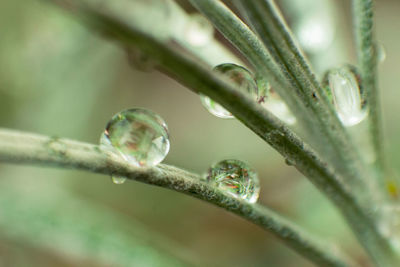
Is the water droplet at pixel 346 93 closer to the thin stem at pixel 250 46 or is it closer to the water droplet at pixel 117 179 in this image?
the thin stem at pixel 250 46

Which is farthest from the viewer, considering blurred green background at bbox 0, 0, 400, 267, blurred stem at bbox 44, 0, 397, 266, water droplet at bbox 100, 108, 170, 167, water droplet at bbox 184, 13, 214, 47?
blurred green background at bbox 0, 0, 400, 267

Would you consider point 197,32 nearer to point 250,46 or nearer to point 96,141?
point 250,46

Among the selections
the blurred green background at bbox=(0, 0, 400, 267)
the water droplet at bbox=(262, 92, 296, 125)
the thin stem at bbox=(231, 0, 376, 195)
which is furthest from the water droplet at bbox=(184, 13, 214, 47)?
the blurred green background at bbox=(0, 0, 400, 267)

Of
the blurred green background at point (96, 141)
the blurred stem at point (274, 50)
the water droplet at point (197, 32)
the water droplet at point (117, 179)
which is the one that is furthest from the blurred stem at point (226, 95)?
the blurred green background at point (96, 141)

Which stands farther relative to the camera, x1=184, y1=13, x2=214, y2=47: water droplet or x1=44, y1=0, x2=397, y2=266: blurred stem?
x1=184, y1=13, x2=214, y2=47: water droplet

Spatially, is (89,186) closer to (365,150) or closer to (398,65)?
(365,150)

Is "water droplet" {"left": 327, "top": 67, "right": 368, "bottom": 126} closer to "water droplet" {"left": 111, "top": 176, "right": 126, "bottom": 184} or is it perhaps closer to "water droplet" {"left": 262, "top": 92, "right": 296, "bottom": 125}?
"water droplet" {"left": 262, "top": 92, "right": 296, "bottom": 125}

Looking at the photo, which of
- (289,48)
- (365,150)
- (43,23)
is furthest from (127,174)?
(43,23)
